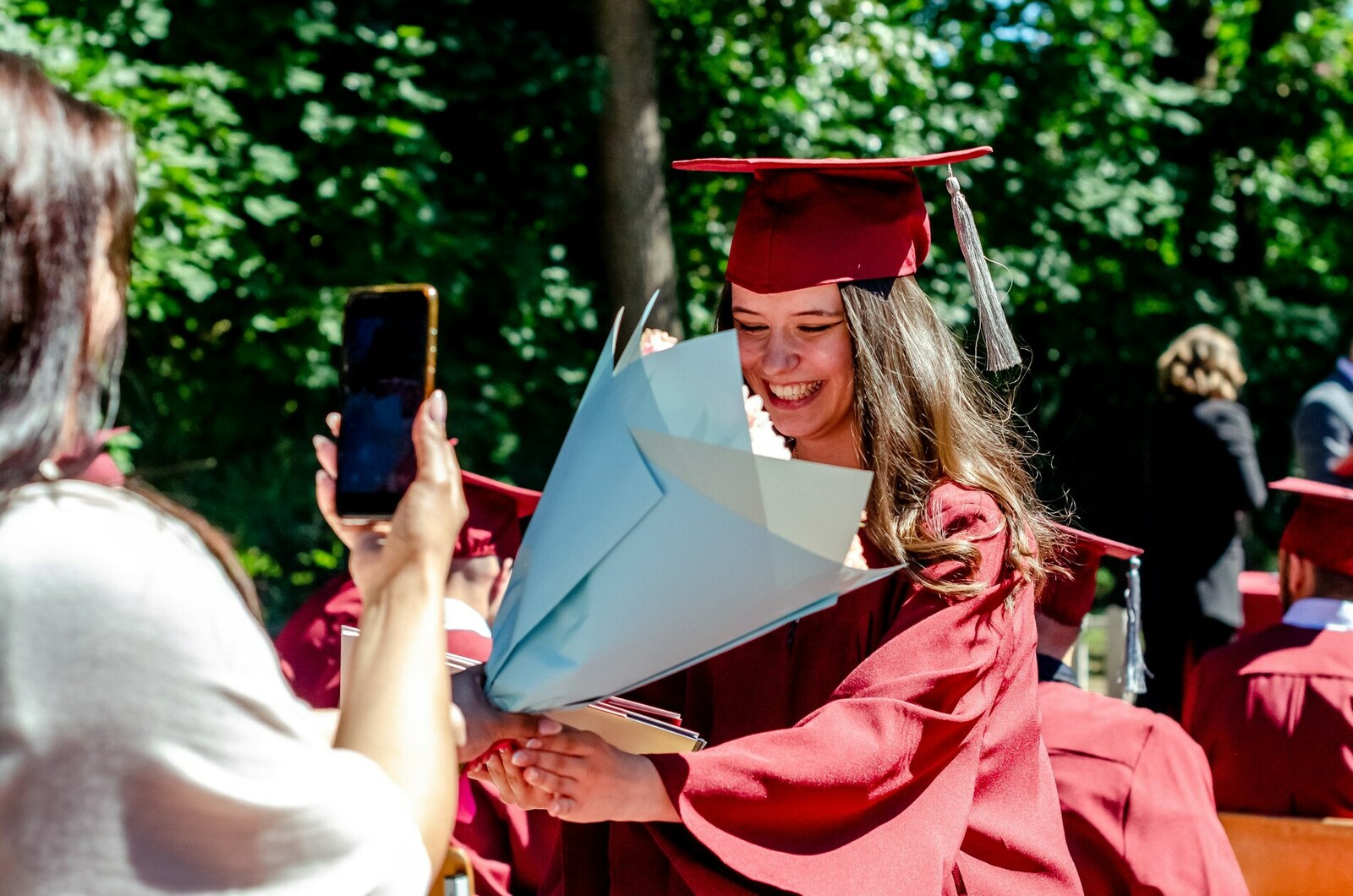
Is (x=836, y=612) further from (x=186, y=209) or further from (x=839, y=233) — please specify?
(x=186, y=209)

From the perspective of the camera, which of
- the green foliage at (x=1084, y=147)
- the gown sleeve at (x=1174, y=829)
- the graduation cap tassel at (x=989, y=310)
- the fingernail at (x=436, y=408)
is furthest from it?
the green foliage at (x=1084, y=147)

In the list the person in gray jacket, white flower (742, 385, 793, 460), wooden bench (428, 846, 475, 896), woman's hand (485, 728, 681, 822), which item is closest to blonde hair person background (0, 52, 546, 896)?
woman's hand (485, 728, 681, 822)

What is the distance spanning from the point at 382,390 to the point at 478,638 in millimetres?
1578

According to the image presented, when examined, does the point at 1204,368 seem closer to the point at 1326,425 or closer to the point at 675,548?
the point at 1326,425

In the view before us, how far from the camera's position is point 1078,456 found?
9695mm

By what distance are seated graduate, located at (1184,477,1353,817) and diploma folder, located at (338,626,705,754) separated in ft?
7.42

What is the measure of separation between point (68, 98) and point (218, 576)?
408 mm

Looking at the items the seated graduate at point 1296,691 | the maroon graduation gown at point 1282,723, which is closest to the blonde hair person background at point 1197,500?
the seated graduate at point 1296,691

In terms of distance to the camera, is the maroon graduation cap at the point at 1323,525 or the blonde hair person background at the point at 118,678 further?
the maroon graduation cap at the point at 1323,525

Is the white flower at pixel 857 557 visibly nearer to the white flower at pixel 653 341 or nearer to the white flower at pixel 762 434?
the white flower at pixel 762 434

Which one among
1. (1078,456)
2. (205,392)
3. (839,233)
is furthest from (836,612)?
(1078,456)

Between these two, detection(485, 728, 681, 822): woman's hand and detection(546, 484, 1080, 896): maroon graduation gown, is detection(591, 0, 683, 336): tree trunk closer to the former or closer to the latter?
detection(546, 484, 1080, 896): maroon graduation gown

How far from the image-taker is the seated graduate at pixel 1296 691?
326 centimetres

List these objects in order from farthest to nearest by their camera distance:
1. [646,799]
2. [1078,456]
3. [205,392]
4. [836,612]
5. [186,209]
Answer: [1078,456] → [205,392] → [186,209] → [836,612] → [646,799]
